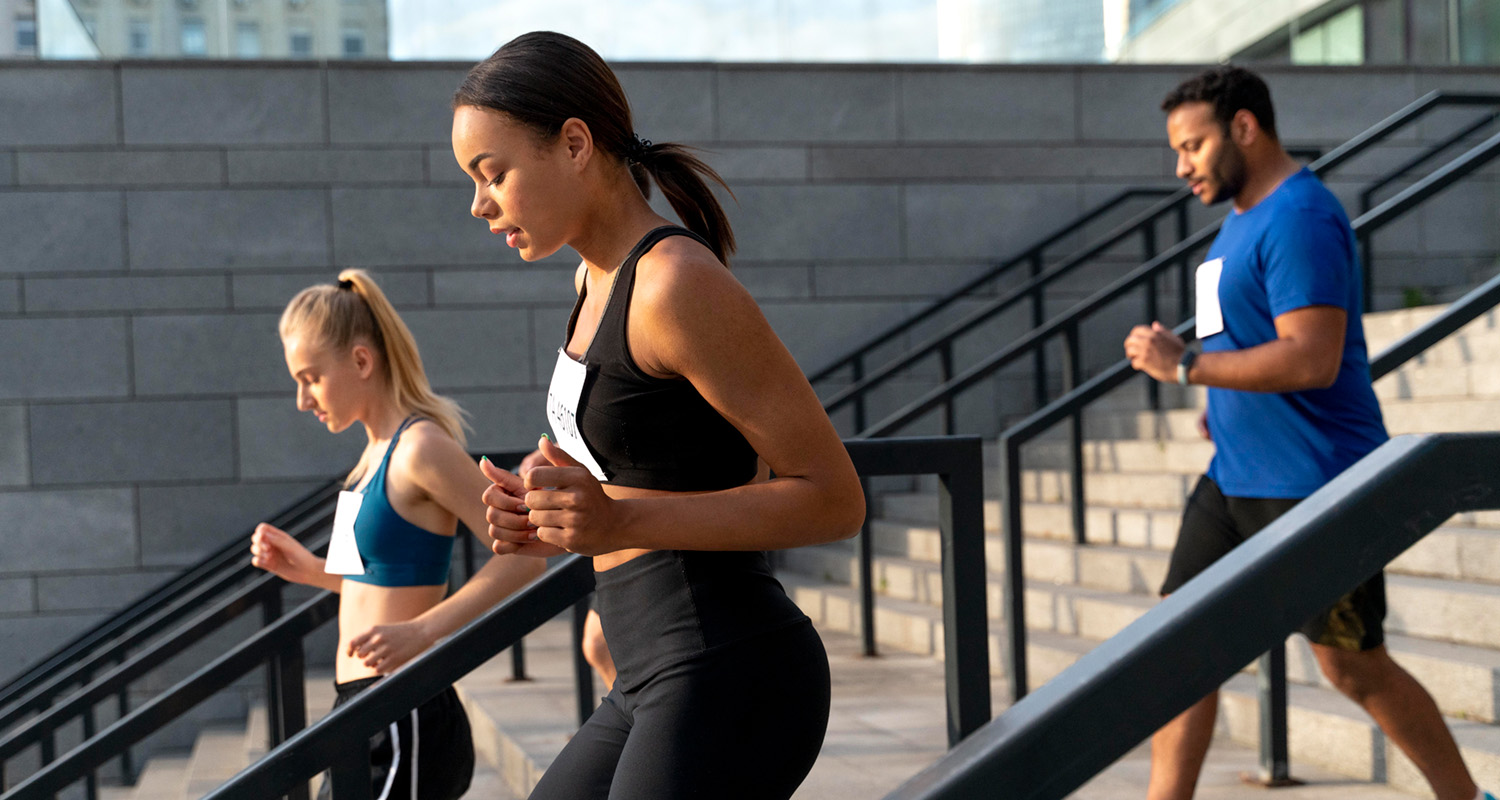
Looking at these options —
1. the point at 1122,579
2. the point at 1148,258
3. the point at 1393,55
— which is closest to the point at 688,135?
the point at 1148,258

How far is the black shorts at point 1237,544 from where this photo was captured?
2.62 meters

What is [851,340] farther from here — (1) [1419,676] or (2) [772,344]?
(2) [772,344]

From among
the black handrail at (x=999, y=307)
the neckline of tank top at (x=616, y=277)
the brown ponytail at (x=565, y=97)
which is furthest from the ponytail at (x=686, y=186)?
the black handrail at (x=999, y=307)

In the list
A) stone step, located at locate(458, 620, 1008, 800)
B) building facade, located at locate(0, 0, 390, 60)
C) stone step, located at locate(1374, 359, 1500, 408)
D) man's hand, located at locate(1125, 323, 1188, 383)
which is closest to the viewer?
man's hand, located at locate(1125, 323, 1188, 383)

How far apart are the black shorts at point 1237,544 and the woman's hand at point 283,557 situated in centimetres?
177

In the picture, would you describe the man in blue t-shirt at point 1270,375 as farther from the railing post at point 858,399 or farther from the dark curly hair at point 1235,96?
the railing post at point 858,399

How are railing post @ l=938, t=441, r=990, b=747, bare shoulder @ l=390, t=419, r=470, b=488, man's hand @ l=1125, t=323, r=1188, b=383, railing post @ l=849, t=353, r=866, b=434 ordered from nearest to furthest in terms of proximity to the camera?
railing post @ l=938, t=441, r=990, b=747 < bare shoulder @ l=390, t=419, r=470, b=488 < man's hand @ l=1125, t=323, r=1188, b=383 < railing post @ l=849, t=353, r=866, b=434

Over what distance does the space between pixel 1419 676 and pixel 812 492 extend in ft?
9.47

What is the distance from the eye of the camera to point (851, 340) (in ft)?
26.6

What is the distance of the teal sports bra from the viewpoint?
8.59 ft

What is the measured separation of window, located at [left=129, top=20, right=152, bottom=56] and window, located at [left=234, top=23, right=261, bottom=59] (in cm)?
46

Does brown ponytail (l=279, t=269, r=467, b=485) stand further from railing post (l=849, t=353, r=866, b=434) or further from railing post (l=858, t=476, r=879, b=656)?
railing post (l=849, t=353, r=866, b=434)

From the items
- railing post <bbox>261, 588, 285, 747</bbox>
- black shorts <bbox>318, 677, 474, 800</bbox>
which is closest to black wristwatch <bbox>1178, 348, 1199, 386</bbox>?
black shorts <bbox>318, 677, 474, 800</bbox>

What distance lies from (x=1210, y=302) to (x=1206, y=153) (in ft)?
1.09
